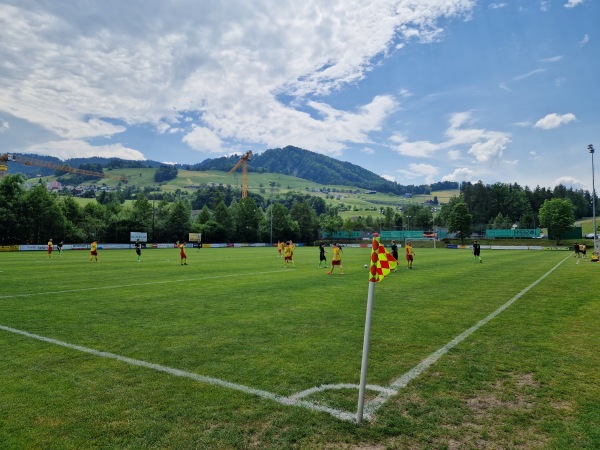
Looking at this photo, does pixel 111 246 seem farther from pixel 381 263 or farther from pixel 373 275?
pixel 373 275

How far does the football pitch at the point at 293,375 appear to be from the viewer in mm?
4438

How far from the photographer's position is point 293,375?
243 inches

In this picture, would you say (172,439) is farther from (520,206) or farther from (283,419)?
(520,206)

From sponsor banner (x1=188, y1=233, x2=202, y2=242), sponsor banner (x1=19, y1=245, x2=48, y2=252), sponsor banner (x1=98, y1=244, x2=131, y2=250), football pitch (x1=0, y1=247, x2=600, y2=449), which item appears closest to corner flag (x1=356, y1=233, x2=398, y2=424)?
football pitch (x1=0, y1=247, x2=600, y2=449)

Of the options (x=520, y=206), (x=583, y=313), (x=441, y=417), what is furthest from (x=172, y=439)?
(x=520, y=206)

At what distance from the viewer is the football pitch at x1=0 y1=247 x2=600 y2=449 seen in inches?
175

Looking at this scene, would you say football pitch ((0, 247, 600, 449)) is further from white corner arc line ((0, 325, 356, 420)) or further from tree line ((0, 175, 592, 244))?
tree line ((0, 175, 592, 244))

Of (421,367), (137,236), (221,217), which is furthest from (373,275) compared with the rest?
(221,217)

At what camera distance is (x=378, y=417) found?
484 cm

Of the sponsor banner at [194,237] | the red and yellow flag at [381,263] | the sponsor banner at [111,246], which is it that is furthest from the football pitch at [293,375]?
the sponsor banner at [194,237]

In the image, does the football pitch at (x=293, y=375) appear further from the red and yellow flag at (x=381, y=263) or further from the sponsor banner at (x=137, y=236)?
the sponsor banner at (x=137, y=236)

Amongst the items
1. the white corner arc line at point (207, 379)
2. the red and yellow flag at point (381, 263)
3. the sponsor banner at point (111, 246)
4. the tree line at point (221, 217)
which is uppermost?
the tree line at point (221, 217)

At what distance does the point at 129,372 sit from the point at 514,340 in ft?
25.9

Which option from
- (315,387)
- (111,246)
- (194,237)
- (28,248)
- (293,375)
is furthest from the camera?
(194,237)
